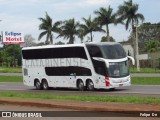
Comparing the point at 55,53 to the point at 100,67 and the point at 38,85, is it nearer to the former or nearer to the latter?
the point at 38,85

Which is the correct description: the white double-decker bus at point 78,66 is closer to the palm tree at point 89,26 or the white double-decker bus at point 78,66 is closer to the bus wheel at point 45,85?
the bus wheel at point 45,85

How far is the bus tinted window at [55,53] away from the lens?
3419cm

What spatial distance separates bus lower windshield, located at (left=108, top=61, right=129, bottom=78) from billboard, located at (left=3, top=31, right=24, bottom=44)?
241 ft

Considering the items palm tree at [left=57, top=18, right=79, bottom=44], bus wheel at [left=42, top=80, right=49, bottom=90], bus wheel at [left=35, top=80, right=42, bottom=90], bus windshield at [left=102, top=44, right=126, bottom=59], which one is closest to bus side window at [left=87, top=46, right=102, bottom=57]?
bus windshield at [left=102, top=44, right=126, bottom=59]

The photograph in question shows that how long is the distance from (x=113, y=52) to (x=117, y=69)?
122 cm

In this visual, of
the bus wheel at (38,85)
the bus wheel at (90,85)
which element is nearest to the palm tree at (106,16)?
the bus wheel at (38,85)

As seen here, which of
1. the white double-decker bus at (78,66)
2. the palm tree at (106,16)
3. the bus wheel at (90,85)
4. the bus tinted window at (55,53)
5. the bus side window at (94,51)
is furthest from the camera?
the palm tree at (106,16)

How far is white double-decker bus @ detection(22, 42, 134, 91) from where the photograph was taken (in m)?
32.6

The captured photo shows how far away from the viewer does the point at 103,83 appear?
32.8 metres

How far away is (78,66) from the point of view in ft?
113

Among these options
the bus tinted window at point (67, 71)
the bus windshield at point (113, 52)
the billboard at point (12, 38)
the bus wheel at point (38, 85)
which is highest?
the billboard at point (12, 38)

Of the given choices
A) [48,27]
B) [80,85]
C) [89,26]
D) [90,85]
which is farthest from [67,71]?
[48,27]

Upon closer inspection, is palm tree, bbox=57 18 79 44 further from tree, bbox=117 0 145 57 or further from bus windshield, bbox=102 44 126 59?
bus windshield, bbox=102 44 126 59

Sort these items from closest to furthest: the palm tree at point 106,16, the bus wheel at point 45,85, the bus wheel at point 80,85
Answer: the bus wheel at point 80,85 → the bus wheel at point 45,85 → the palm tree at point 106,16
